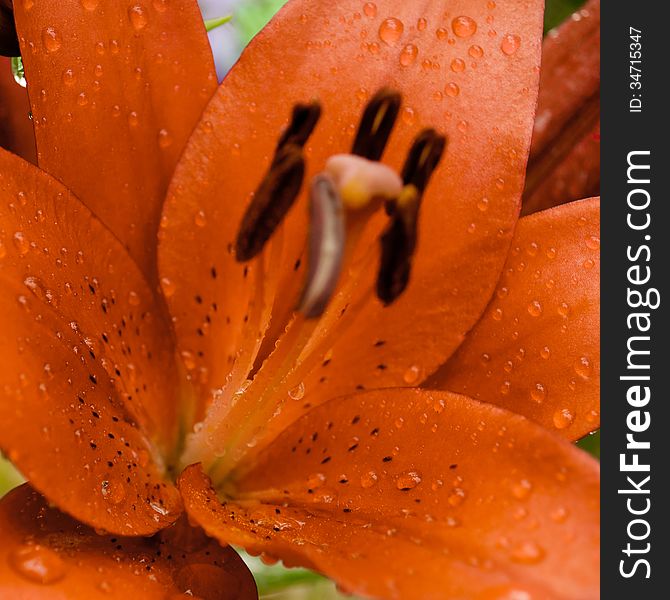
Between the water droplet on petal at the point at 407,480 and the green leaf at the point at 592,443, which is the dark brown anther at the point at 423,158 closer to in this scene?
the water droplet on petal at the point at 407,480

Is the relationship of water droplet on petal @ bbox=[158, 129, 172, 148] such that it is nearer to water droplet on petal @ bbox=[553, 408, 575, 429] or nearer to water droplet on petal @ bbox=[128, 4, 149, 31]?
water droplet on petal @ bbox=[128, 4, 149, 31]

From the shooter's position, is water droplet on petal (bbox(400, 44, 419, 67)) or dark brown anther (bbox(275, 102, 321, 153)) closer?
dark brown anther (bbox(275, 102, 321, 153))

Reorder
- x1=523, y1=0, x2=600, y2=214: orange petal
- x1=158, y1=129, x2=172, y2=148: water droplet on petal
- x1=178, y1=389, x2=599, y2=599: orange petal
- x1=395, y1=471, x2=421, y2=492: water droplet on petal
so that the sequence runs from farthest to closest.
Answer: x1=523, y1=0, x2=600, y2=214: orange petal → x1=158, y1=129, x2=172, y2=148: water droplet on petal → x1=395, y1=471, x2=421, y2=492: water droplet on petal → x1=178, y1=389, x2=599, y2=599: orange petal

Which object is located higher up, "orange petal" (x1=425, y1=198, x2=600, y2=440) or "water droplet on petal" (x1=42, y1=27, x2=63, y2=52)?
"water droplet on petal" (x1=42, y1=27, x2=63, y2=52)

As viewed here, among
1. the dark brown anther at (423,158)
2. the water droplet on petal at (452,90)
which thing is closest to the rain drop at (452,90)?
the water droplet on petal at (452,90)

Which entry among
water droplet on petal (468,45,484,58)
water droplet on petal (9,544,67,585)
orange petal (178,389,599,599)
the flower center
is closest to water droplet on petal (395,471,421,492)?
orange petal (178,389,599,599)

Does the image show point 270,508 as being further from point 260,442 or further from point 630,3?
point 630,3

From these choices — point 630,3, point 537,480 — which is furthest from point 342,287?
point 630,3
